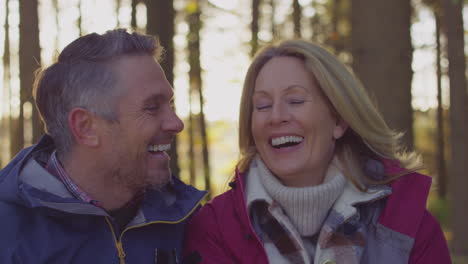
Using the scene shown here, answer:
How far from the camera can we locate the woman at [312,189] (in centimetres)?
308

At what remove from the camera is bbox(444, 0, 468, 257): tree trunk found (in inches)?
324

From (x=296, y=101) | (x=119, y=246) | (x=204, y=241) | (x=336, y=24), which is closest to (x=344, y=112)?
(x=296, y=101)

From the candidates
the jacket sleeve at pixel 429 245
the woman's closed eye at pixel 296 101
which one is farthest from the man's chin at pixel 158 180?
the jacket sleeve at pixel 429 245

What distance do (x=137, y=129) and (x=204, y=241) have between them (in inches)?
34.1

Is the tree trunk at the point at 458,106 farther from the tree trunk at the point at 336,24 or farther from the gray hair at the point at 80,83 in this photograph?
the gray hair at the point at 80,83

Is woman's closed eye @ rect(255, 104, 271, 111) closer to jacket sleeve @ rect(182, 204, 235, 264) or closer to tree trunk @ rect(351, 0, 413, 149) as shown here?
jacket sleeve @ rect(182, 204, 235, 264)

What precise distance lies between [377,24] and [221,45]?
25.9ft

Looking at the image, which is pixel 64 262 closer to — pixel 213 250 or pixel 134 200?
pixel 134 200

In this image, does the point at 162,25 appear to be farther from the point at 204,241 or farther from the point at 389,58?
the point at 389,58

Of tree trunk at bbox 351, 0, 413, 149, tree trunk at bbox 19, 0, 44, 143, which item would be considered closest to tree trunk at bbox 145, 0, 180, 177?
tree trunk at bbox 19, 0, 44, 143

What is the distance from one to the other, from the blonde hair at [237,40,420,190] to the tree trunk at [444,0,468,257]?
522cm

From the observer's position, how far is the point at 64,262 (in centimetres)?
264

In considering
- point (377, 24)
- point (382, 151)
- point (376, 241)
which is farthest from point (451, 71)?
point (376, 241)

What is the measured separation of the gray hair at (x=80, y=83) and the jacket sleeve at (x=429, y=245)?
6.78 ft
